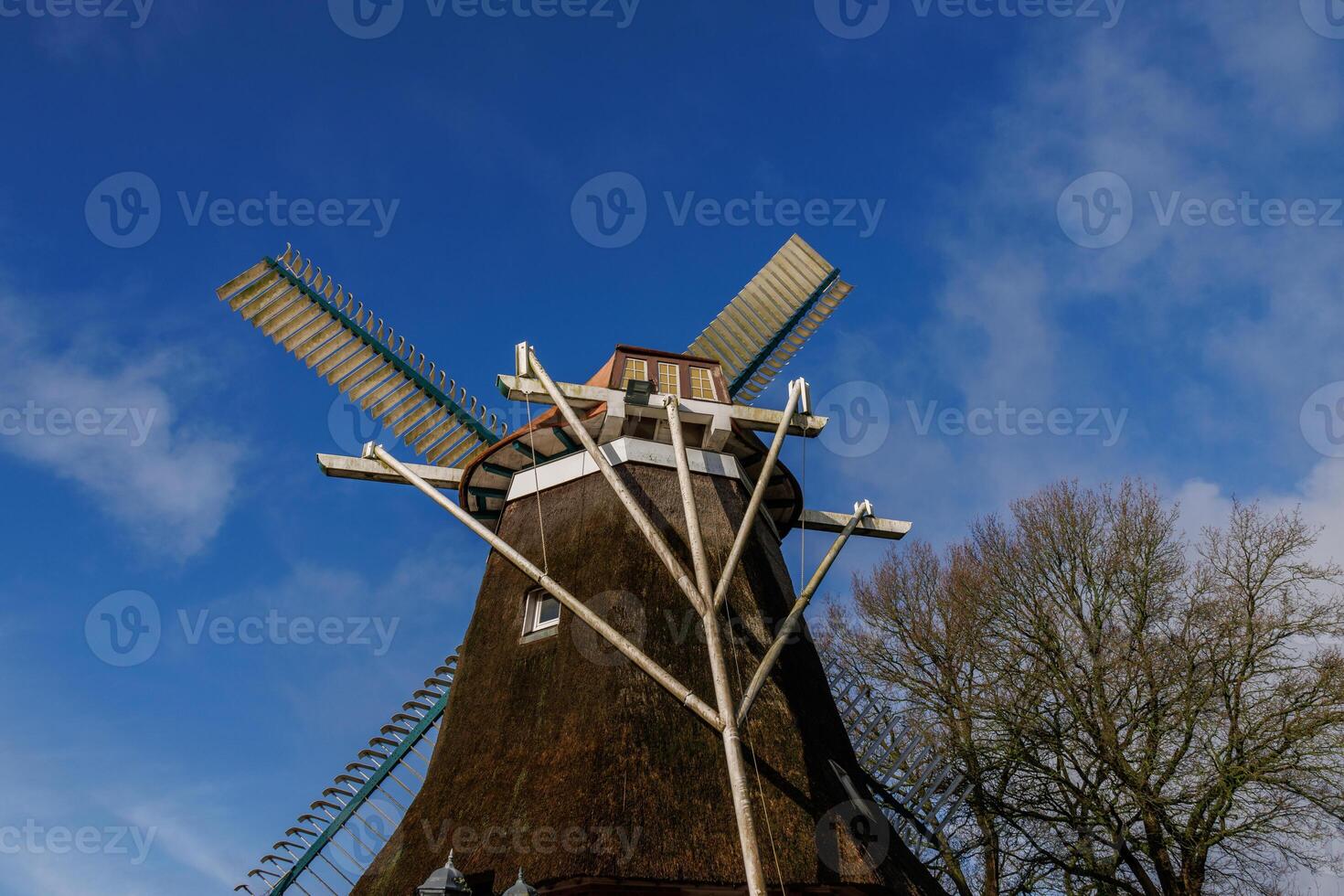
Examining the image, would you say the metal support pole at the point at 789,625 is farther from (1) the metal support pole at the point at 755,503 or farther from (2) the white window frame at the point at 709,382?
(2) the white window frame at the point at 709,382

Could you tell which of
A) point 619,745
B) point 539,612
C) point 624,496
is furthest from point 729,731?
point 539,612

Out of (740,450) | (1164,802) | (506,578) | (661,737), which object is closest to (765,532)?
(740,450)

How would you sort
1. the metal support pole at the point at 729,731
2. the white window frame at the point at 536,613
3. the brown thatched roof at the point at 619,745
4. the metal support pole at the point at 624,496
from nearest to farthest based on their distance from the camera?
the metal support pole at the point at 729,731
the brown thatched roof at the point at 619,745
the metal support pole at the point at 624,496
the white window frame at the point at 536,613

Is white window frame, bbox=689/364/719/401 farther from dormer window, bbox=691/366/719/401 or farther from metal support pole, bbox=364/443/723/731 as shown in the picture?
metal support pole, bbox=364/443/723/731

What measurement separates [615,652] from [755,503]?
73.4 inches

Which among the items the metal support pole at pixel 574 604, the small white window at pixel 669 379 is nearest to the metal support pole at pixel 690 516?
the metal support pole at pixel 574 604

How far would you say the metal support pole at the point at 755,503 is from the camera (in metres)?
10.2

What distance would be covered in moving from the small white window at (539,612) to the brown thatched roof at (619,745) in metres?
0.12

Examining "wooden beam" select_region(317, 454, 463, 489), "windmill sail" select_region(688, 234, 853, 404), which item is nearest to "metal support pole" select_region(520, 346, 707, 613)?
"wooden beam" select_region(317, 454, 463, 489)

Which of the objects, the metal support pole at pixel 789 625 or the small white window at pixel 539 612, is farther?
the small white window at pixel 539 612

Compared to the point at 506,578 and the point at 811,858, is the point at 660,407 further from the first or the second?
the point at 811,858

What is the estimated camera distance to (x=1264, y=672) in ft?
48.6

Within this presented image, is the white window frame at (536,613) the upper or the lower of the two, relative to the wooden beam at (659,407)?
lower

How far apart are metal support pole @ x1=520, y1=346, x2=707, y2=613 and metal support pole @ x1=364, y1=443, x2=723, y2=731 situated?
0.94 ft
